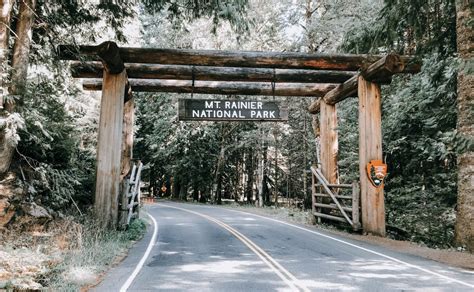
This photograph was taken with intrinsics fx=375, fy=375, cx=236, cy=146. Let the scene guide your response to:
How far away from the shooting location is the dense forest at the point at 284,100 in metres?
7.58

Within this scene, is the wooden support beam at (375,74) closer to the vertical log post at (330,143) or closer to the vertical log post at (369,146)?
the vertical log post at (369,146)

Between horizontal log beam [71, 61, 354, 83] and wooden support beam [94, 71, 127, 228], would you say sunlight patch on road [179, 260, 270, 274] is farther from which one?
horizontal log beam [71, 61, 354, 83]

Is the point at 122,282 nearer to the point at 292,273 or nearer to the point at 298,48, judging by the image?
the point at 292,273

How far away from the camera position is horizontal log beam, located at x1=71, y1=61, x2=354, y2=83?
37.0 feet

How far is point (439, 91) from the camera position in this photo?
37.6 ft

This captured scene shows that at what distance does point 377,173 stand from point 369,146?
2.99 feet

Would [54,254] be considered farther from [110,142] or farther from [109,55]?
[109,55]

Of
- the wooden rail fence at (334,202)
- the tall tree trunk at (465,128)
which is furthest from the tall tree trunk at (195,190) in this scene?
Result: the tall tree trunk at (465,128)

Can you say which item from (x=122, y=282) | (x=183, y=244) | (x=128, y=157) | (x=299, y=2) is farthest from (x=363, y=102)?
(x=299, y=2)

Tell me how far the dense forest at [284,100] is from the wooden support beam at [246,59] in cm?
66

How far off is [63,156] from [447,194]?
11.6m

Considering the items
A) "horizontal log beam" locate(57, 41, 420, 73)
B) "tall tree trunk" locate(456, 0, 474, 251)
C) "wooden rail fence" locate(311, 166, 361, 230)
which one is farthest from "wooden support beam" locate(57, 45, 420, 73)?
"wooden rail fence" locate(311, 166, 361, 230)

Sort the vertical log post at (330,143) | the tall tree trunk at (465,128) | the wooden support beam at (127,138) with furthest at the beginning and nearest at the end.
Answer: the vertical log post at (330,143)
the wooden support beam at (127,138)
the tall tree trunk at (465,128)

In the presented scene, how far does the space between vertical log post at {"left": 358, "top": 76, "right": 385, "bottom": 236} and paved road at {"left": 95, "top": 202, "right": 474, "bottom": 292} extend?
136cm
